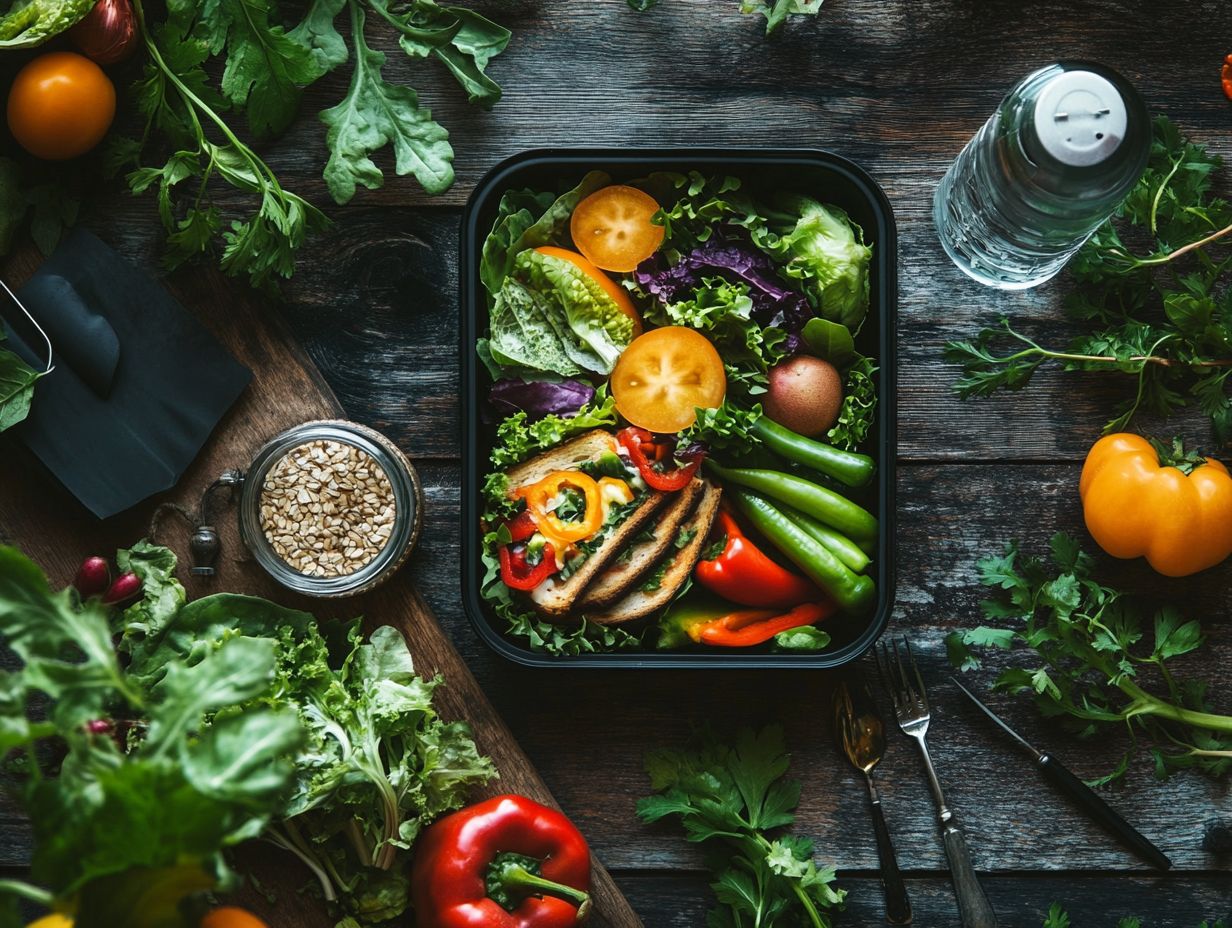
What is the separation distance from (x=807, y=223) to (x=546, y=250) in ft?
1.20

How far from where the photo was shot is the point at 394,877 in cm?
151

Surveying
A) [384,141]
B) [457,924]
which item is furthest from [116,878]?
[384,141]

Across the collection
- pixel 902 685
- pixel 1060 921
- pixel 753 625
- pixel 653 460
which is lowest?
pixel 1060 921

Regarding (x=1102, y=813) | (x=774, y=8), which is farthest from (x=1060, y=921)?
(x=774, y=8)

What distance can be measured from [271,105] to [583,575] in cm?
81

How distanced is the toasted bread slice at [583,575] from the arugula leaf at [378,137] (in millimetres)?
538

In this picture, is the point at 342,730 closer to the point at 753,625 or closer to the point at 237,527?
the point at 237,527

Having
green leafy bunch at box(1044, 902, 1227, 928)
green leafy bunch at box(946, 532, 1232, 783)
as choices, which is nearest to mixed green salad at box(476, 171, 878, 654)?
green leafy bunch at box(946, 532, 1232, 783)

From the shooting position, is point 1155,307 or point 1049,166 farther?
point 1155,307

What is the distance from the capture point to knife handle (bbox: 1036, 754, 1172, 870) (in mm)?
1620

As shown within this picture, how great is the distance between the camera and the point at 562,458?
1562 mm

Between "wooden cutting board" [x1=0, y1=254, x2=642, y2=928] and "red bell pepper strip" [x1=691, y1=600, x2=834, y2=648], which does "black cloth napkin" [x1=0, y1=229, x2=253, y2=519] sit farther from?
"red bell pepper strip" [x1=691, y1=600, x2=834, y2=648]

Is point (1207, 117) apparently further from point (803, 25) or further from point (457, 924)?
point (457, 924)

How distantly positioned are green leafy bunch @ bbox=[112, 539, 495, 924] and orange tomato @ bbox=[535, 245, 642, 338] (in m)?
0.56
